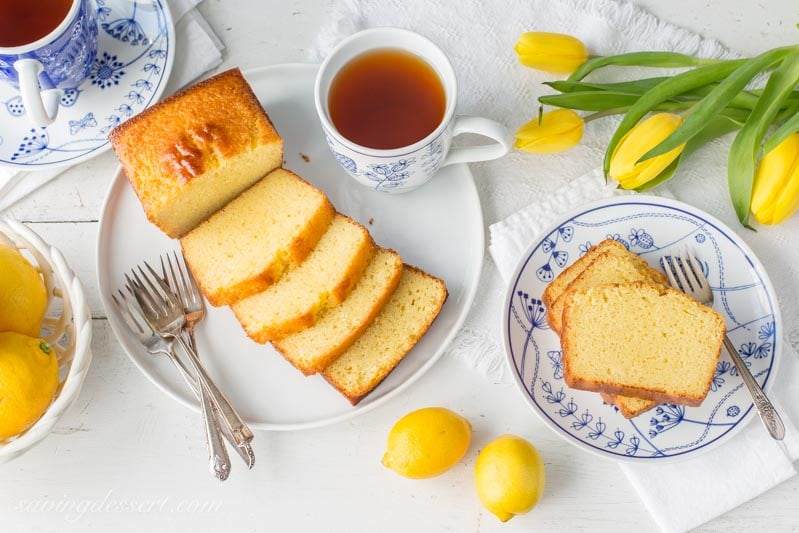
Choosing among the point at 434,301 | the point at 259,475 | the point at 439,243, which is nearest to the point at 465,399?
the point at 434,301

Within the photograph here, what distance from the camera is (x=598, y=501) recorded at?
1802 mm

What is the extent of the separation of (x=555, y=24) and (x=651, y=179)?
50 centimetres

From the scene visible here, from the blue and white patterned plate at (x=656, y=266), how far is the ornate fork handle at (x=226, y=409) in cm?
61

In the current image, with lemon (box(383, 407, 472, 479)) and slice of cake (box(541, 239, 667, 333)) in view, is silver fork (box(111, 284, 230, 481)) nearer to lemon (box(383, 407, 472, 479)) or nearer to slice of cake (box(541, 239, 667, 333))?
lemon (box(383, 407, 472, 479))

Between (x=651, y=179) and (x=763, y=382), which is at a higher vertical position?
(x=651, y=179)

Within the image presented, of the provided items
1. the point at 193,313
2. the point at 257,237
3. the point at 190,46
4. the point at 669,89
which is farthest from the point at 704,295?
the point at 190,46

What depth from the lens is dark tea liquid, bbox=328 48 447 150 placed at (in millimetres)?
1766

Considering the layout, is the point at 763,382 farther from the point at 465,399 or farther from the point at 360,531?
the point at 360,531

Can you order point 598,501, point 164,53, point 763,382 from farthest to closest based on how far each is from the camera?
point 164,53
point 598,501
point 763,382

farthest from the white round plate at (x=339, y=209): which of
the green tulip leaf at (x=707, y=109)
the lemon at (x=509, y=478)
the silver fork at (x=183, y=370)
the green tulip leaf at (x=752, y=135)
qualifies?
the green tulip leaf at (x=752, y=135)

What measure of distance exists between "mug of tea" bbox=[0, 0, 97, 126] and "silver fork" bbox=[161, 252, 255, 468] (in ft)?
1.45

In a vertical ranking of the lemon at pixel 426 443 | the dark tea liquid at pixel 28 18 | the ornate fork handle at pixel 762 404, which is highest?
the dark tea liquid at pixel 28 18

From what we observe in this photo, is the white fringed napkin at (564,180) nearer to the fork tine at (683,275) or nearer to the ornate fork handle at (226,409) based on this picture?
the fork tine at (683,275)

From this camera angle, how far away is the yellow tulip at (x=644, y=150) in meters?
1.73
